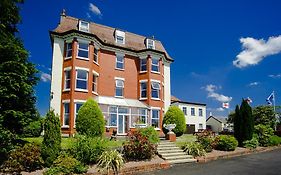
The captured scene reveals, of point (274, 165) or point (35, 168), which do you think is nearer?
point (35, 168)

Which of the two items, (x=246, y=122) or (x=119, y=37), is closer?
(x=246, y=122)

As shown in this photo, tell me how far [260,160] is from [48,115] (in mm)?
15390

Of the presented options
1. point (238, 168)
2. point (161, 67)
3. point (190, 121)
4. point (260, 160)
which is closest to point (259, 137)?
point (260, 160)

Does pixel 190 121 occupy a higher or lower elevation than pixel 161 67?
lower

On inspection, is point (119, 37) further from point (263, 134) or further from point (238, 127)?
point (263, 134)

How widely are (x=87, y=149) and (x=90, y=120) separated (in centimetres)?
755

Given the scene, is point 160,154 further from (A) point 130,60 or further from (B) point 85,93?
(A) point 130,60

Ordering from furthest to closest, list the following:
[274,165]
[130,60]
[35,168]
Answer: [130,60], [274,165], [35,168]

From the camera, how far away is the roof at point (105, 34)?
29.5 m

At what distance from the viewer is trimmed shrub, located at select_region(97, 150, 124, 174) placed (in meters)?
15.0

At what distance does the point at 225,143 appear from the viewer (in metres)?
22.7

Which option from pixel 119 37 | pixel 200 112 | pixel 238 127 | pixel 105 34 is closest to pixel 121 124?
pixel 119 37

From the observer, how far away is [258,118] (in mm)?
56406

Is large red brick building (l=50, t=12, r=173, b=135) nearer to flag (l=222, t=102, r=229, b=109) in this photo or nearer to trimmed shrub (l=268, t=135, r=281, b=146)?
trimmed shrub (l=268, t=135, r=281, b=146)
